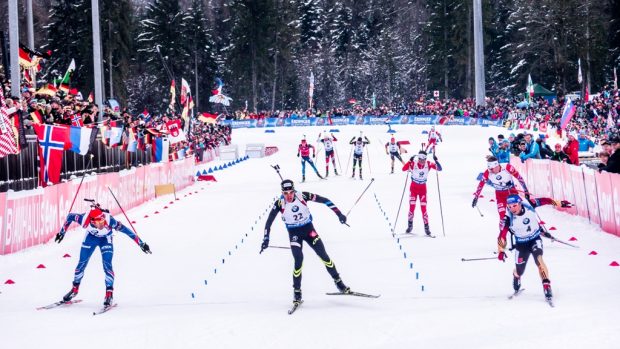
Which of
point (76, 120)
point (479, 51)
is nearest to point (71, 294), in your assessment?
point (76, 120)

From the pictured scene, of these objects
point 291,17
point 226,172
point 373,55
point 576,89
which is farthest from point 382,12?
point 226,172

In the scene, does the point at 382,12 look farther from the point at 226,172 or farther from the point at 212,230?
the point at 212,230

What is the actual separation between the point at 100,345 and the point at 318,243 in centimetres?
350

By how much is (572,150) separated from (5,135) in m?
14.6

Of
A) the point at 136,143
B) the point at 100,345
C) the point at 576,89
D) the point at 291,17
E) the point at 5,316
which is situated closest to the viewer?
the point at 100,345

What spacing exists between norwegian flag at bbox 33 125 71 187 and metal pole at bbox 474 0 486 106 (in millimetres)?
46364

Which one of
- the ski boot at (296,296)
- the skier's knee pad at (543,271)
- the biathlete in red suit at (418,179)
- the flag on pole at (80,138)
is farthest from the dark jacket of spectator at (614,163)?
the flag on pole at (80,138)

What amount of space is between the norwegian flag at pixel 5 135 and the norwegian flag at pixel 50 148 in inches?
83.5

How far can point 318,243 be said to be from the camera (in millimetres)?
11523

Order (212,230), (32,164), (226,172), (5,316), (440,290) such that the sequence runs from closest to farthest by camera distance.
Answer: (5,316) < (440,290) < (32,164) < (212,230) < (226,172)

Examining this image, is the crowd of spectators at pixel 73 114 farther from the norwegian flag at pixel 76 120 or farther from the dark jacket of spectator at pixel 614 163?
the dark jacket of spectator at pixel 614 163

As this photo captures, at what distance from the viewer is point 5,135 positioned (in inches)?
615

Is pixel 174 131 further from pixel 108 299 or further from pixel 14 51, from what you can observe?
pixel 108 299

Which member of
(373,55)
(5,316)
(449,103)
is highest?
(373,55)
